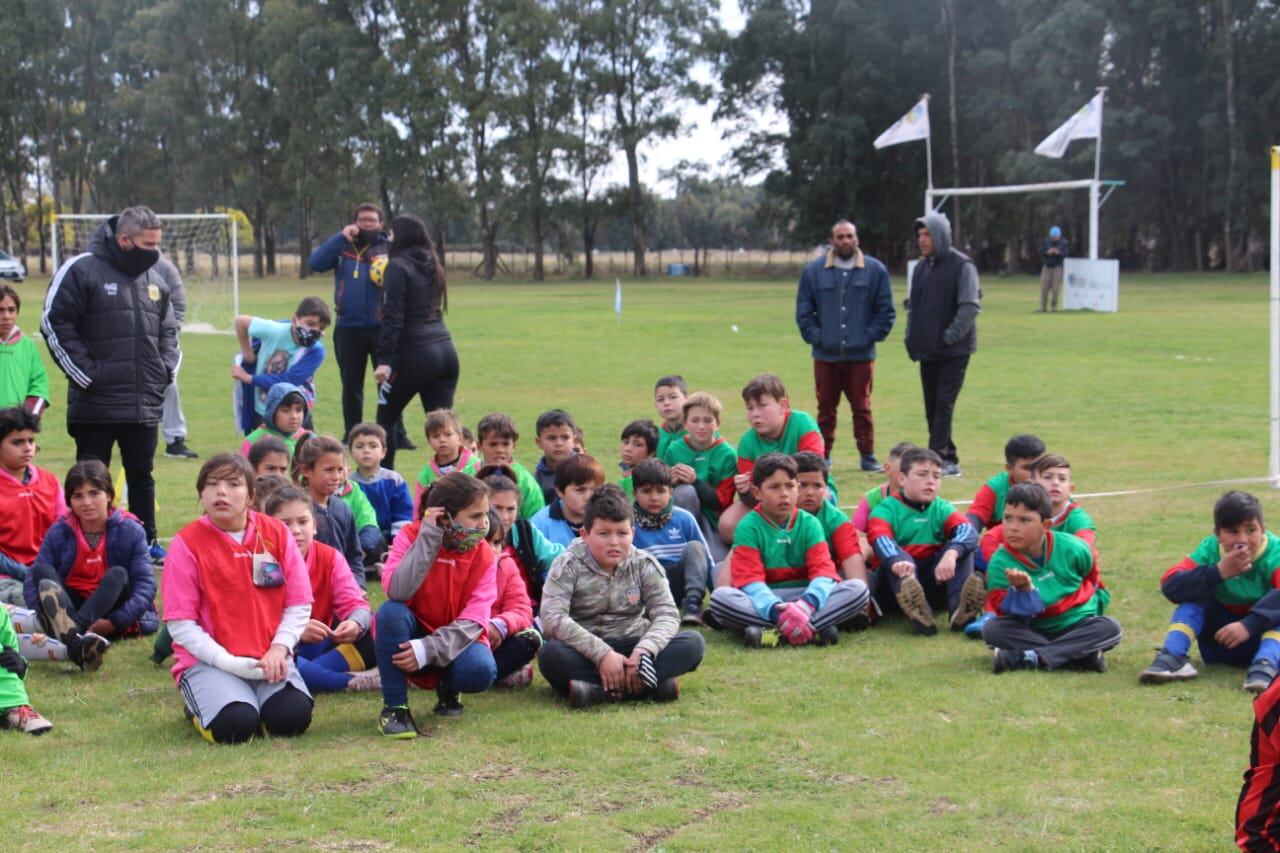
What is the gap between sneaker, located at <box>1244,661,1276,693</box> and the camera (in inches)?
227

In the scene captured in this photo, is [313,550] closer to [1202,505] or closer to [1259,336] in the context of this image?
[1202,505]

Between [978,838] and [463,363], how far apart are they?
1818 cm

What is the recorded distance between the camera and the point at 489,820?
4500 mm

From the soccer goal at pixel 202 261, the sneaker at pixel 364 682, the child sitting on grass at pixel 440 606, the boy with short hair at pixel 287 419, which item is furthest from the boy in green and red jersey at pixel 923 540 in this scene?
the soccer goal at pixel 202 261

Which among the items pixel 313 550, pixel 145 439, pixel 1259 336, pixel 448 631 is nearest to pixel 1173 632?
pixel 448 631

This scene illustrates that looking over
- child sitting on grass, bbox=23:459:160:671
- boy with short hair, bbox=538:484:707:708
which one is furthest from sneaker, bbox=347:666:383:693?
child sitting on grass, bbox=23:459:160:671

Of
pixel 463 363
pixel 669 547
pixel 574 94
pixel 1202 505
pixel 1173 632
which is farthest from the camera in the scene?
pixel 574 94

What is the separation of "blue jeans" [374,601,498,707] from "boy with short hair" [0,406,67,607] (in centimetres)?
255

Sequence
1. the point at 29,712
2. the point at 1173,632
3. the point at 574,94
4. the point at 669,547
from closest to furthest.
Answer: the point at 29,712 → the point at 1173,632 → the point at 669,547 → the point at 574,94

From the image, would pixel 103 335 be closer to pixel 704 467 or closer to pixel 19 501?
pixel 19 501

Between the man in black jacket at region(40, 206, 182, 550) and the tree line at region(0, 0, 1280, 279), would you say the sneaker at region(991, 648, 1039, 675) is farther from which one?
the tree line at region(0, 0, 1280, 279)

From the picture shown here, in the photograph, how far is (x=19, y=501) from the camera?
7.30 meters

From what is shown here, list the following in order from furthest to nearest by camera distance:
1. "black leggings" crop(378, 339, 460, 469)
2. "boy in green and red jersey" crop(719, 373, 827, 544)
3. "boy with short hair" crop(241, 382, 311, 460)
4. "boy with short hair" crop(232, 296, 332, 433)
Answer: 1. "black leggings" crop(378, 339, 460, 469)
2. "boy with short hair" crop(232, 296, 332, 433)
3. "boy with short hair" crop(241, 382, 311, 460)
4. "boy in green and red jersey" crop(719, 373, 827, 544)

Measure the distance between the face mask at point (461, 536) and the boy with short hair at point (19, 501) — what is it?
2.68 meters
